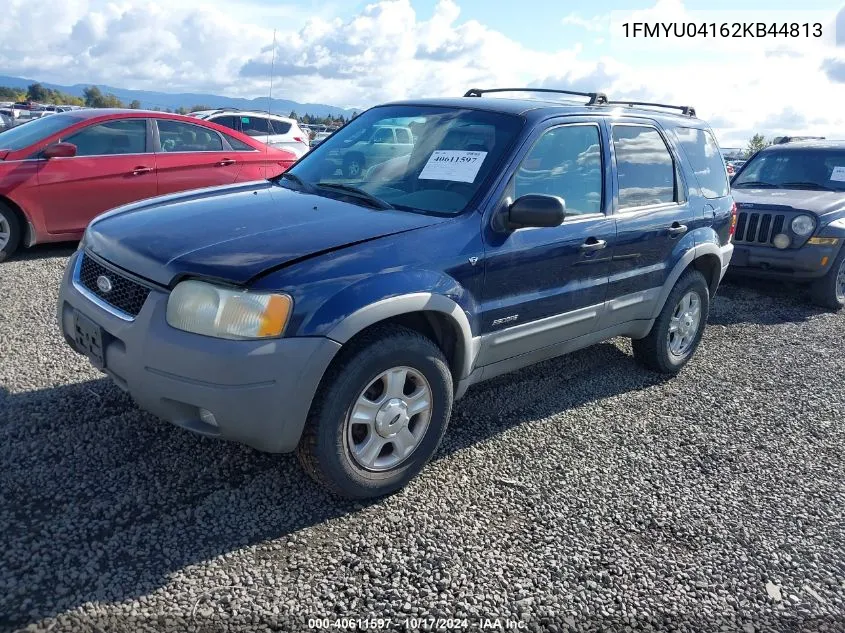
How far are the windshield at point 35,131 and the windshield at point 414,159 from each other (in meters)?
4.09

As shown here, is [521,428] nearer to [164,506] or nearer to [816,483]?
[816,483]

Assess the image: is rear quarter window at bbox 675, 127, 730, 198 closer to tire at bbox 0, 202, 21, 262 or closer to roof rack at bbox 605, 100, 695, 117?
roof rack at bbox 605, 100, 695, 117

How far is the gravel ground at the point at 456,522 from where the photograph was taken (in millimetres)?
2525

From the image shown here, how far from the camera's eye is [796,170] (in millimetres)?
8555

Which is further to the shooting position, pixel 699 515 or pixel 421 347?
pixel 699 515

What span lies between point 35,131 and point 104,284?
16.4 feet

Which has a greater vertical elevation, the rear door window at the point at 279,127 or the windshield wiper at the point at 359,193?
the windshield wiper at the point at 359,193

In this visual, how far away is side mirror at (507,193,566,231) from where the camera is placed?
3.28 meters

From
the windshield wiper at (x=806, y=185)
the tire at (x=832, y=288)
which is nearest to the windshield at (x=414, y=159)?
the tire at (x=832, y=288)

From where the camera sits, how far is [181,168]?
762 centimetres

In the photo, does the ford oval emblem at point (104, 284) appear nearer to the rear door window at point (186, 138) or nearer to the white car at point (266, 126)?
the rear door window at point (186, 138)

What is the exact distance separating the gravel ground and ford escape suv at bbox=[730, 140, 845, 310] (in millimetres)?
3419

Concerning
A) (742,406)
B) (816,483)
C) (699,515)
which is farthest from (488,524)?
(742,406)

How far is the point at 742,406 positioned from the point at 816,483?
3.30 feet
